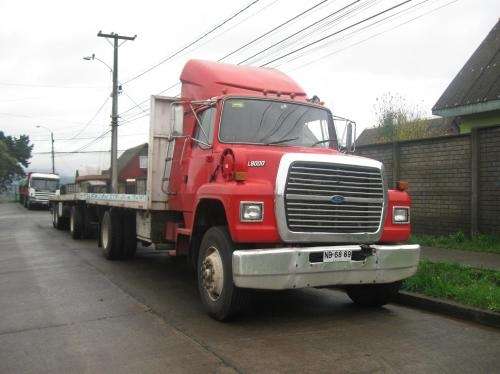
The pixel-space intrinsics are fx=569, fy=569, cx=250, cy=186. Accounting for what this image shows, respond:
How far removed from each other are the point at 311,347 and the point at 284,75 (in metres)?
4.84

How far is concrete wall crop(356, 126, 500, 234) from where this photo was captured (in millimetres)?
11180

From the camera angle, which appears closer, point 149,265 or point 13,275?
point 13,275

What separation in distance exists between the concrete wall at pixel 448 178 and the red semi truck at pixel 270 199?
4.50 metres

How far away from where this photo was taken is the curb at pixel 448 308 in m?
6.30

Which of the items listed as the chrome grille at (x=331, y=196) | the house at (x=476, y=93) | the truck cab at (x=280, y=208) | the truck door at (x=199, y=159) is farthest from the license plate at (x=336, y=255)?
the house at (x=476, y=93)

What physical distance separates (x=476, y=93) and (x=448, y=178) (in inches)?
101

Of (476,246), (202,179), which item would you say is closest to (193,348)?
(202,179)

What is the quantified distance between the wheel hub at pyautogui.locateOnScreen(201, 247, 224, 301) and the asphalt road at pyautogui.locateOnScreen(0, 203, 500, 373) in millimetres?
354

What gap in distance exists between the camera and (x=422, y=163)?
42.1 ft

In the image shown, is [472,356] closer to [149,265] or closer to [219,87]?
[219,87]

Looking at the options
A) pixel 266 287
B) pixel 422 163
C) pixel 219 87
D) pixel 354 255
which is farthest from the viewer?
pixel 422 163

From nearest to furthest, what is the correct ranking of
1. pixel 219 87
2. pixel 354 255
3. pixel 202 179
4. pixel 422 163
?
pixel 354 255 → pixel 202 179 → pixel 219 87 → pixel 422 163

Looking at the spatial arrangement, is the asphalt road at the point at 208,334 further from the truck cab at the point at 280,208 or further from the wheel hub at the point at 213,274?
the truck cab at the point at 280,208

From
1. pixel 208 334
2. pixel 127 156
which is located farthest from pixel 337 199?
pixel 127 156
